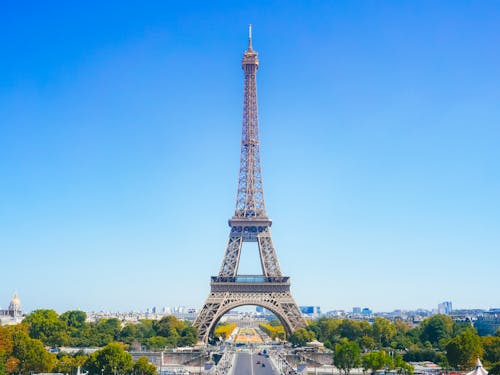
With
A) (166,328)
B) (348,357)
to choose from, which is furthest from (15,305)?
(348,357)

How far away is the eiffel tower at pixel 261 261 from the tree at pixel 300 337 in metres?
0.58

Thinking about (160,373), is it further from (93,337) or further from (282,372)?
(93,337)

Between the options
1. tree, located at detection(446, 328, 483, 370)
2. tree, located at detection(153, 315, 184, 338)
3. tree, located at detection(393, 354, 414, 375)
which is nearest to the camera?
tree, located at detection(393, 354, 414, 375)

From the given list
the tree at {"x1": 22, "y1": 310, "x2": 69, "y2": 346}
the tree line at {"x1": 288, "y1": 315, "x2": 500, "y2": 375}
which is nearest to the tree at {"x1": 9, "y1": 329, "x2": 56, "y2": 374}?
the tree at {"x1": 22, "y1": 310, "x2": 69, "y2": 346}

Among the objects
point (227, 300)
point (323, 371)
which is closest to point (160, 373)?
point (323, 371)

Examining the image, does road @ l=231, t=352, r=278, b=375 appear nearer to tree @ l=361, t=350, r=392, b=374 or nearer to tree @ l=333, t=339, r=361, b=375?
tree @ l=333, t=339, r=361, b=375

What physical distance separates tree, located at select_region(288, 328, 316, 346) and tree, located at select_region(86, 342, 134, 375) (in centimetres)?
2546

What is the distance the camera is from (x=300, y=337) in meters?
64.2

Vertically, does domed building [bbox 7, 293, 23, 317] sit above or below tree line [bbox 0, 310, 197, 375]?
above

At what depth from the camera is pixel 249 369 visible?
50.9 metres

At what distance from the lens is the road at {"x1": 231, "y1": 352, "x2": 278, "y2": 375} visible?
48406mm

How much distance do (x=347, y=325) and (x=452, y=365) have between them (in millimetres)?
27254

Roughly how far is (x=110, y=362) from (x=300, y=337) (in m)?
27.7

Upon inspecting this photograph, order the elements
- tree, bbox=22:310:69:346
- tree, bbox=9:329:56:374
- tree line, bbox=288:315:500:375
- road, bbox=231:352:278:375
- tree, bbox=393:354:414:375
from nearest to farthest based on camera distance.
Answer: tree, bbox=9:329:56:374, tree, bbox=393:354:414:375, tree line, bbox=288:315:500:375, road, bbox=231:352:278:375, tree, bbox=22:310:69:346
